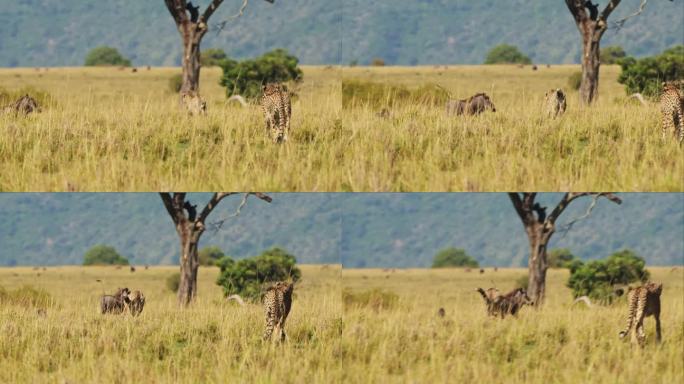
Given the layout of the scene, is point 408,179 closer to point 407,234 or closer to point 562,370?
point 562,370

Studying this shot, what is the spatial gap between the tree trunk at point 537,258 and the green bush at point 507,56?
309ft

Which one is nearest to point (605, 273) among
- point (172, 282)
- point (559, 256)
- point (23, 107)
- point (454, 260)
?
point (23, 107)

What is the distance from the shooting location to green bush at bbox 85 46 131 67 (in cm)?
14612

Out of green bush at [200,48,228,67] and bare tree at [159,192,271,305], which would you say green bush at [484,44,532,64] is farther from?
bare tree at [159,192,271,305]

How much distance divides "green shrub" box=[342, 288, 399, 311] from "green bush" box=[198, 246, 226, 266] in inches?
2715

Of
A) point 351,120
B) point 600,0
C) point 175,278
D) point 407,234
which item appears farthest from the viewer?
point 407,234

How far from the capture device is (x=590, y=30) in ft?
129

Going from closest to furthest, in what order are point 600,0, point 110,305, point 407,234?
1. point 110,305
2. point 600,0
3. point 407,234

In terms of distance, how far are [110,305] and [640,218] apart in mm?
161377

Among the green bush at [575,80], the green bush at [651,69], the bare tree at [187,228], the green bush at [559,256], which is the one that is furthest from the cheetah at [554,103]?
the green bush at [559,256]

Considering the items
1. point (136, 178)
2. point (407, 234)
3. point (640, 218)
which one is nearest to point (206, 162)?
point (136, 178)

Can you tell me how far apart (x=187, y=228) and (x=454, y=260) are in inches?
3184

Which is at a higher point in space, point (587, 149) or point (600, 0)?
point (600, 0)

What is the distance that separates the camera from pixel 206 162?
78.7 ft
